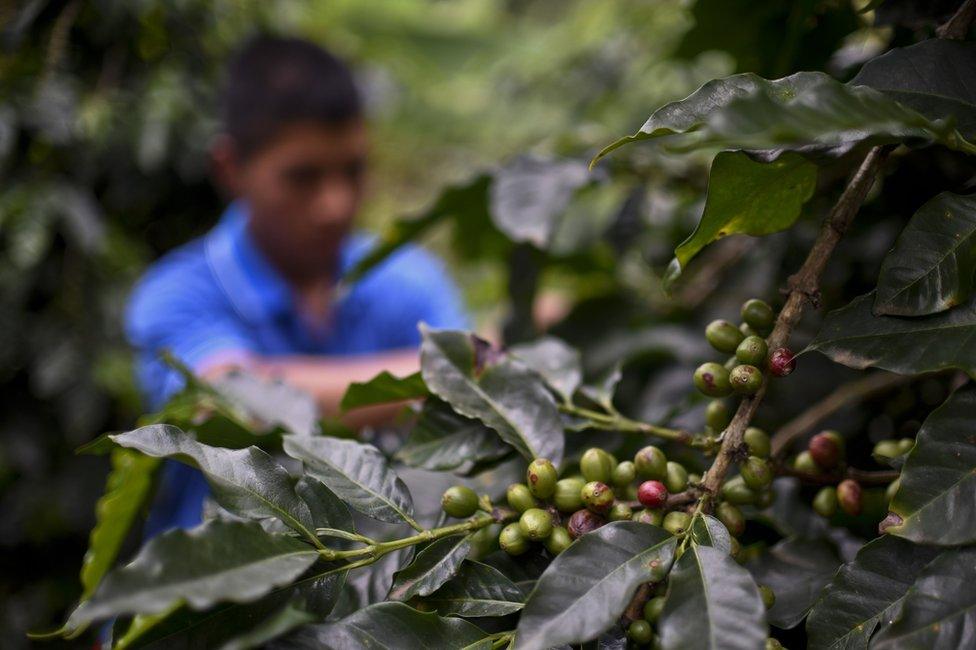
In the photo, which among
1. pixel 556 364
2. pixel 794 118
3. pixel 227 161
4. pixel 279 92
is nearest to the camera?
pixel 794 118

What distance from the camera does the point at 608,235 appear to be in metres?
1.09

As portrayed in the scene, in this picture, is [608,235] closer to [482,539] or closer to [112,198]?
[482,539]

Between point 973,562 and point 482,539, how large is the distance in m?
0.30

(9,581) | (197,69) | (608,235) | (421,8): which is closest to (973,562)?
(608,235)

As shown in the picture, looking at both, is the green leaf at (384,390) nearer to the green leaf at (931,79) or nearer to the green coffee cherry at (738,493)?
the green coffee cherry at (738,493)

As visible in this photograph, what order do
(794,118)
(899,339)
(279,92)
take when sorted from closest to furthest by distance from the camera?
1. (794,118)
2. (899,339)
3. (279,92)

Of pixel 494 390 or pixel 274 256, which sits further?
pixel 274 256

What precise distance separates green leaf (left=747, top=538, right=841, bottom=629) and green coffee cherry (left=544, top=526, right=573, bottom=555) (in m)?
0.13

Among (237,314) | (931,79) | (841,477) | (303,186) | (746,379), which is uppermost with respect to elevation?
(931,79)

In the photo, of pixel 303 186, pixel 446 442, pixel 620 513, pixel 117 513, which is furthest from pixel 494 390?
pixel 303 186

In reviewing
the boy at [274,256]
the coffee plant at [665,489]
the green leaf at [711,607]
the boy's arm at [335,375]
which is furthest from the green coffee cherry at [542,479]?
the boy at [274,256]

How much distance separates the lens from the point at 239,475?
471 mm

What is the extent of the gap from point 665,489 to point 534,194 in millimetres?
498

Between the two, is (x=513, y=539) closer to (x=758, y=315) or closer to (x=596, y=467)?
(x=596, y=467)
